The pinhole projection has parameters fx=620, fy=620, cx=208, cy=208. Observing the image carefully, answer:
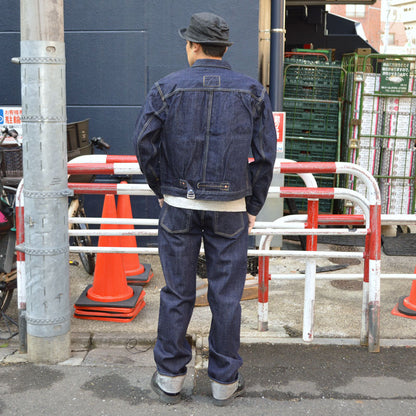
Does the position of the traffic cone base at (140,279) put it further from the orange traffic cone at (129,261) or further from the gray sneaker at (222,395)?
the gray sneaker at (222,395)

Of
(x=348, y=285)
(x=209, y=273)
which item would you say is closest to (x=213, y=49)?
(x=209, y=273)

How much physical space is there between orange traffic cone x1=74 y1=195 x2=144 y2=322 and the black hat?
7.27 feet

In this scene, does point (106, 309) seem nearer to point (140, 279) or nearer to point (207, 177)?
point (140, 279)

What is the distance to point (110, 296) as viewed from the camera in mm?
4824

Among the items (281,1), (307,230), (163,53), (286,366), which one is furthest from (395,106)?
(286,366)

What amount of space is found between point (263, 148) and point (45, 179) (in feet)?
4.50

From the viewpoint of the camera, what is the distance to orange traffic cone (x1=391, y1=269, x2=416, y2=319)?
193 inches

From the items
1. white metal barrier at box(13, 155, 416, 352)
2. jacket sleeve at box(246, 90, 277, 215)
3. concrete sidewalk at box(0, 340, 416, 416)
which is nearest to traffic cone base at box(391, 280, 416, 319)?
concrete sidewalk at box(0, 340, 416, 416)

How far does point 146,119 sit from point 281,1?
13.2ft

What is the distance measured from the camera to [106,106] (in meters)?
6.65

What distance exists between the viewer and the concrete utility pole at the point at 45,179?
364 cm

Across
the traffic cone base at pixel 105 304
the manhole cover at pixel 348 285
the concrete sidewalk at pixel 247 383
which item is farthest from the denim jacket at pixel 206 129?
the manhole cover at pixel 348 285

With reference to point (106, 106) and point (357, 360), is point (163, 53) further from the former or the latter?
point (357, 360)

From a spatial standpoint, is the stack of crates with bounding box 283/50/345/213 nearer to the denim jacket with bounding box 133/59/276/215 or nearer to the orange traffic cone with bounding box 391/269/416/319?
the orange traffic cone with bounding box 391/269/416/319
